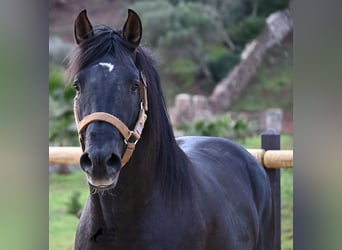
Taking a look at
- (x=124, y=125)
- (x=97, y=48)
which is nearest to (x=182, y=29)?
(x=97, y=48)

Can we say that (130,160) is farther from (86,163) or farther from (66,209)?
(66,209)

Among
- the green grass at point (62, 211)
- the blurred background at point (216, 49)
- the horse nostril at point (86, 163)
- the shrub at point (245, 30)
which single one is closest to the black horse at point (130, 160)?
the horse nostril at point (86, 163)

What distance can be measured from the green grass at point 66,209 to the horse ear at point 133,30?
9.61 feet

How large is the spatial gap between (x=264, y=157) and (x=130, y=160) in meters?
2.34

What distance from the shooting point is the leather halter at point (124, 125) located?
205 cm

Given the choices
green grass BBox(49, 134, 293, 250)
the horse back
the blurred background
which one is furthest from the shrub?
the horse back

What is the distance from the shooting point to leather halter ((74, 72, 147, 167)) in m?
2.05

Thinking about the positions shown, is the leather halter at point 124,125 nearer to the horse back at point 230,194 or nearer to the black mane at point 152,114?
the black mane at point 152,114

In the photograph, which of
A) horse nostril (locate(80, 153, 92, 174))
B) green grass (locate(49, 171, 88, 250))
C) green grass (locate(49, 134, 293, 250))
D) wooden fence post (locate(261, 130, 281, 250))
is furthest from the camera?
green grass (locate(49, 171, 88, 250))

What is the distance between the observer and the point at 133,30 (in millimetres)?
2346

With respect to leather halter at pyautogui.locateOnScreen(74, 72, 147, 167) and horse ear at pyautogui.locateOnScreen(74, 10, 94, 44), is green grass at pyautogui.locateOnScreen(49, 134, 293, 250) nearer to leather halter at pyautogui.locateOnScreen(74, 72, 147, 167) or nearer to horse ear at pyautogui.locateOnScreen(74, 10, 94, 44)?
leather halter at pyautogui.locateOnScreen(74, 72, 147, 167)

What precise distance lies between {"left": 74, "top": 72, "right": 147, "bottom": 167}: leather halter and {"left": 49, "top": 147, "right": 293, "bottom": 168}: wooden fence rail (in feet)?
7.43
